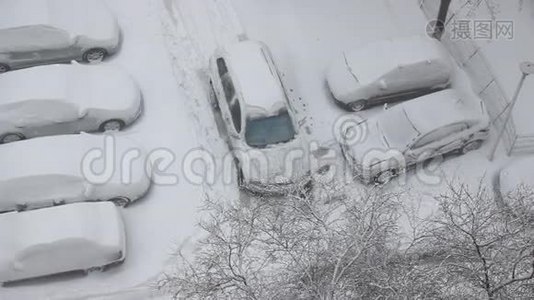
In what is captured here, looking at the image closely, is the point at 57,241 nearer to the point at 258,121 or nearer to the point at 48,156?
the point at 48,156

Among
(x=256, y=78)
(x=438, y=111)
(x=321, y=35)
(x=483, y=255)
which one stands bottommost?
(x=483, y=255)

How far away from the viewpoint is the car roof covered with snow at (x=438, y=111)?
49.5ft

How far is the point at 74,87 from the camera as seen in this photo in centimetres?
A: 1520

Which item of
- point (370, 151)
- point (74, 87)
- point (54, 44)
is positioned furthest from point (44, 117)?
point (370, 151)

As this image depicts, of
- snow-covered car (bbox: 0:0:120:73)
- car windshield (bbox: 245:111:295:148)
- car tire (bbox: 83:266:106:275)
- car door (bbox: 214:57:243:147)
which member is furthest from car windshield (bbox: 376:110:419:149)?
snow-covered car (bbox: 0:0:120:73)

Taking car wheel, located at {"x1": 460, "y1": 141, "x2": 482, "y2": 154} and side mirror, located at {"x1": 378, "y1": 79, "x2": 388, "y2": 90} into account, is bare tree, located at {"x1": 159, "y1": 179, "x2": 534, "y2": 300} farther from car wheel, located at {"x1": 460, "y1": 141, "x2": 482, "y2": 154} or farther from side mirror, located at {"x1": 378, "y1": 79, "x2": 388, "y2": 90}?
side mirror, located at {"x1": 378, "y1": 79, "x2": 388, "y2": 90}

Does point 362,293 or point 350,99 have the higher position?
point 350,99

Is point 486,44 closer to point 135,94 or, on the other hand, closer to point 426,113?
point 426,113

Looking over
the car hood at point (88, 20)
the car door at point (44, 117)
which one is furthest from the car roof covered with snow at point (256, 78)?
the car door at point (44, 117)

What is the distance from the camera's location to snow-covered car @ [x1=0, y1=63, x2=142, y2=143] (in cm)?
1483

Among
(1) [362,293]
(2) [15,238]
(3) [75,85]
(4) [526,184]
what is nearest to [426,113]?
(4) [526,184]

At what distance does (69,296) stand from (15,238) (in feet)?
4.73

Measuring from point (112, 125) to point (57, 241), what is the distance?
10.5 feet

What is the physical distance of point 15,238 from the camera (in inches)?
522
